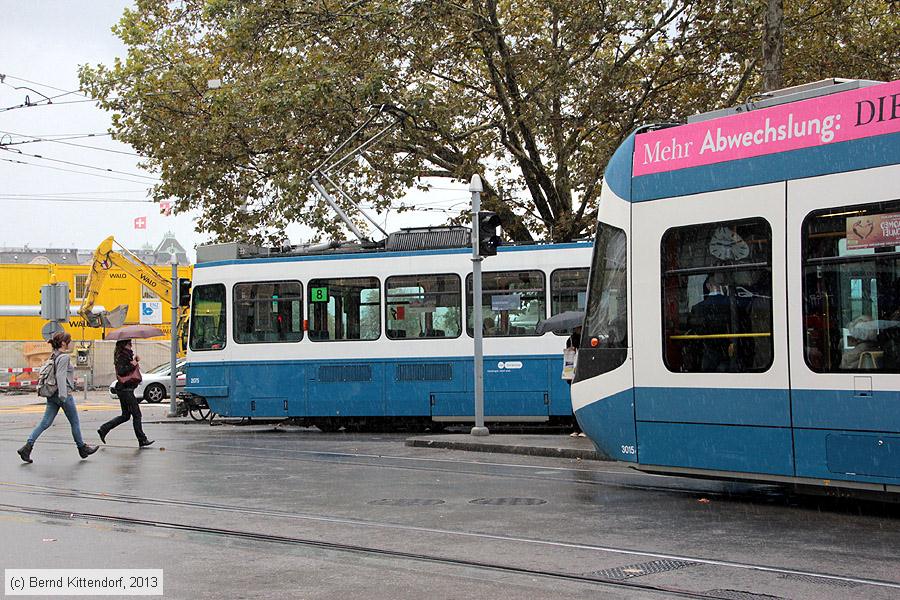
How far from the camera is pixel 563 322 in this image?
18.2 m

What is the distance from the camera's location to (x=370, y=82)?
2238cm

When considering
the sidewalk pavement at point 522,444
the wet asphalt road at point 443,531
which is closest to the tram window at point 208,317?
the sidewalk pavement at point 522,444

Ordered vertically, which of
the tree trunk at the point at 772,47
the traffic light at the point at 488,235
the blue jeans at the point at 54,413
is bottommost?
the blue jeans at the point at 54,413

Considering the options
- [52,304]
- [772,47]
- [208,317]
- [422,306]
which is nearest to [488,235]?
[422,306]

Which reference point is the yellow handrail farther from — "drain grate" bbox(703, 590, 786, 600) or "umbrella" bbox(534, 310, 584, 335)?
"umbrella" bbox(534, 310, 584, 335)

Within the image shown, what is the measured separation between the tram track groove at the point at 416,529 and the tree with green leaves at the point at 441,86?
39.0 feet

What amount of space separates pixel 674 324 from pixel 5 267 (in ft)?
139

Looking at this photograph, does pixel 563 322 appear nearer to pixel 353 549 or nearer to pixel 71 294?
pixel 353 549

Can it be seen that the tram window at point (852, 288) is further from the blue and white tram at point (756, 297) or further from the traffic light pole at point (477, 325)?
the traffic light pole at point (477, 325)

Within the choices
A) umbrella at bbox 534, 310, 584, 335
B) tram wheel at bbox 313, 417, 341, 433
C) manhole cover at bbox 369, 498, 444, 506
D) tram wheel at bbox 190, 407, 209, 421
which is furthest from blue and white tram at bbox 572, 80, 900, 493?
tram wheel at bbox 190, 407, 209, 421

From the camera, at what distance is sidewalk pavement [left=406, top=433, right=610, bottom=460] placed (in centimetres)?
1512

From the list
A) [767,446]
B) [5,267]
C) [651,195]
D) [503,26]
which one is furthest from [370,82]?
[5,267]

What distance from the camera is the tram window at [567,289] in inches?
779

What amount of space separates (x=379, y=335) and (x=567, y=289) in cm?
354
